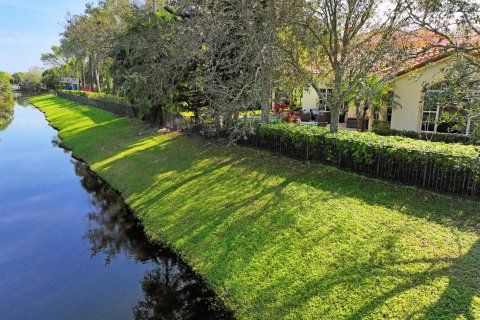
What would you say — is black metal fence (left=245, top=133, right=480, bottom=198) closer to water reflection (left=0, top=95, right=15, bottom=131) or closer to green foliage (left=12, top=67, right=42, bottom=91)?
water reflection (left=0, top=95, right=15, bottom=131)

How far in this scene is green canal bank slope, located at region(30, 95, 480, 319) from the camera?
6.41 metres

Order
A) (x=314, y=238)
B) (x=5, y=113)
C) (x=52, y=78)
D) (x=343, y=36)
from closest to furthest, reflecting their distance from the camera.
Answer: (x=314, y=238) < (x=343, y=36) < (x=5, y=113) < (x=52, y=78)

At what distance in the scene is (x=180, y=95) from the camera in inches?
777

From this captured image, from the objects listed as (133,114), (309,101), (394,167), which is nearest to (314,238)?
(394,167)

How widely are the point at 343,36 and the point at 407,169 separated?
5759mm

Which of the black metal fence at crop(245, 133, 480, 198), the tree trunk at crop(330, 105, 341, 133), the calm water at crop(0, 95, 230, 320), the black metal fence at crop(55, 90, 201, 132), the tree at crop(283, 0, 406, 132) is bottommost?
the calm water at crop(0, 95, 230, 320)

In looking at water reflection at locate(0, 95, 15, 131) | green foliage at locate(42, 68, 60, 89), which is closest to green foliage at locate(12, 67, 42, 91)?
green foliage at locate(42, 68, 60, 89)

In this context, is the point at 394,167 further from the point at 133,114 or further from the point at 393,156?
the point at 133,114

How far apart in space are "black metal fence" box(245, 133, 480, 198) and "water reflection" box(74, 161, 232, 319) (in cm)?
595

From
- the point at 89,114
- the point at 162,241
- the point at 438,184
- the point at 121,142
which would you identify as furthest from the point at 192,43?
the point at 89,114

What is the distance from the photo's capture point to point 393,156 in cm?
1004

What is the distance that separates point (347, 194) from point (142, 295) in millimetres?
6129

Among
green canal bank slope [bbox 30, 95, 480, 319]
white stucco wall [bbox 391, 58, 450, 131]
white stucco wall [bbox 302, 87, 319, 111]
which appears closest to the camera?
green canal bank slope [bbox 30, 95, 480, 319]

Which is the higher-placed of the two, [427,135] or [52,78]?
Result: [52,78]
